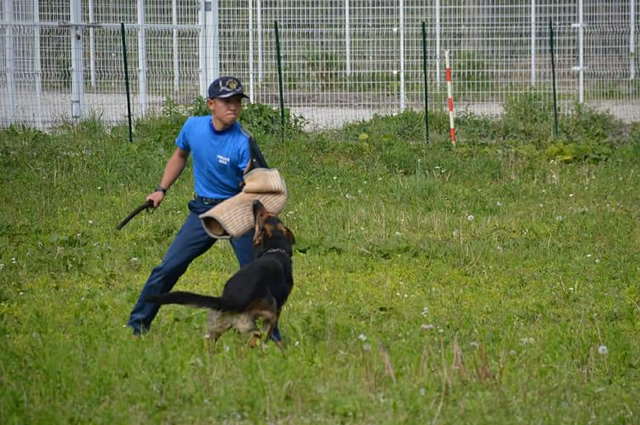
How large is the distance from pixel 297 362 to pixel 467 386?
3.12 ft

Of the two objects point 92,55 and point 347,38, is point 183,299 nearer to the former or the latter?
point 92,55

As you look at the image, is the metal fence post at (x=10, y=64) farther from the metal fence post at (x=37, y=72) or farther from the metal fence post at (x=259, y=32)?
the metal fence post at (x=259, y=32)

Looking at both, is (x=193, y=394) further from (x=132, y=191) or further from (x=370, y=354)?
(x=132, y=191)

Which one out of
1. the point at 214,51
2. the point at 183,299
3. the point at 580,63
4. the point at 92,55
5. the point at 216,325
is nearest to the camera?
the point at 183,299

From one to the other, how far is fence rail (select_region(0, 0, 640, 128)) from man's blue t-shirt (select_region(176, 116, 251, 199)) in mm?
9865

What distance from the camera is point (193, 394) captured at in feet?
19.3

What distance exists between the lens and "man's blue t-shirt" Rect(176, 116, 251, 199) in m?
7.17

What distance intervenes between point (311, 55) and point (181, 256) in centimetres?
1082

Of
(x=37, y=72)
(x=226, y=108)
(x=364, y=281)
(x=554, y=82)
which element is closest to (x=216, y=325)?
(x=226, y=108)

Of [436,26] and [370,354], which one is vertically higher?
[436,26]

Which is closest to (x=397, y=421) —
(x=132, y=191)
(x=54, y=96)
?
(x=132, y=191)

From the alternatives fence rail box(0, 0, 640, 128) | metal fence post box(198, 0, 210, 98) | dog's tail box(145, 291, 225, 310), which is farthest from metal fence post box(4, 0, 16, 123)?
dog's tail box(145, 291, 225, 310)

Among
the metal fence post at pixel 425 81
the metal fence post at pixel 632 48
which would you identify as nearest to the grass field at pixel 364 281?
the metal fence post at pixel 425 81

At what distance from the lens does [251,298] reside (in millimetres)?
6508
